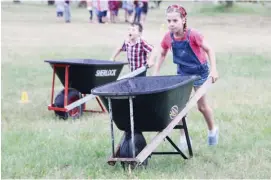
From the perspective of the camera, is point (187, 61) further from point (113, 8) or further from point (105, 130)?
point (113, 8)

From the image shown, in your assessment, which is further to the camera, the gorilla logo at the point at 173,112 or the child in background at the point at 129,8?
the child in background at the point at 129,8

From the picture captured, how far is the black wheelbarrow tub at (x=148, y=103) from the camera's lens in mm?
4852

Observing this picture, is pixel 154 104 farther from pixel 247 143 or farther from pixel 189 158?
pixel 247 143

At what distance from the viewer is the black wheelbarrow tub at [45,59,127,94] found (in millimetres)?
7844

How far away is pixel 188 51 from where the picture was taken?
5.92 m

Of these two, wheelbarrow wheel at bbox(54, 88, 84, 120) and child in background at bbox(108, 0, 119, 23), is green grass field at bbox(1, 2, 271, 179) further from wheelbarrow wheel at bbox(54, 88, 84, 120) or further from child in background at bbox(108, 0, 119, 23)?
child in background at bbox(108, 0, 119, 23)

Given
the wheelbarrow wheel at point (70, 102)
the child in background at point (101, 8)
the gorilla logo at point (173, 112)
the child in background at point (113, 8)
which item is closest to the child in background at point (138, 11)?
the child in background at point (113, 8)

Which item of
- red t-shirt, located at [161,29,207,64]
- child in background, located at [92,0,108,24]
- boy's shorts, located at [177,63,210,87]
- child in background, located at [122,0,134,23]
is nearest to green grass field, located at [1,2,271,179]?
boy's shorts, located at [177,63,210,87]

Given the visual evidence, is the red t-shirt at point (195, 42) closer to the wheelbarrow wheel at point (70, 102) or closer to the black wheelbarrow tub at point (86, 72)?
the black wheelbarrow tub at point (86, 72)

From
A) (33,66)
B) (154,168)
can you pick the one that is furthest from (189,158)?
(33,66)

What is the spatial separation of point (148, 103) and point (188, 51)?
1.19 m

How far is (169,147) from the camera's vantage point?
6125 millimetres

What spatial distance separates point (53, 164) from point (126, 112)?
946 mm

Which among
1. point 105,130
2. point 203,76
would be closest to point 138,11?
point 105,130
